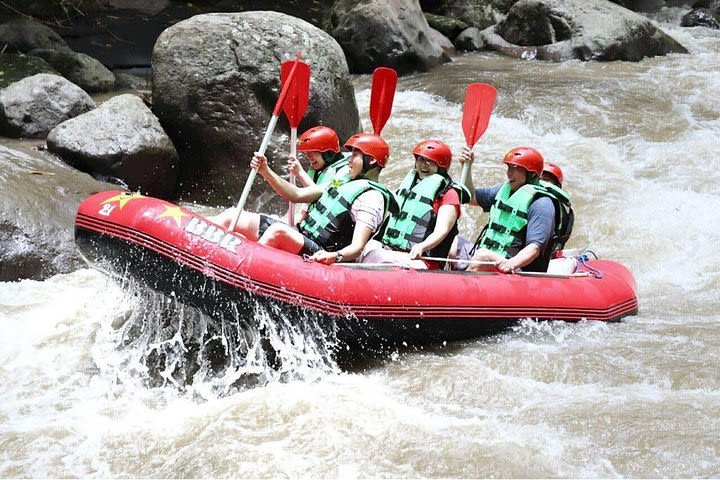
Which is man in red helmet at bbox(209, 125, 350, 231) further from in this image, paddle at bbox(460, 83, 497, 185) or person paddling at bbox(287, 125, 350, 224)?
paddle at bbox(460, 83, 497, 185)

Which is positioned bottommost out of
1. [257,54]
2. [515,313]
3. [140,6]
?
[140,6]

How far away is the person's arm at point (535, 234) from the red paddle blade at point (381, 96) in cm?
159

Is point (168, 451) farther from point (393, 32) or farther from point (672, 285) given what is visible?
point (393, 32)

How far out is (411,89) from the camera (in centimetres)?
1084

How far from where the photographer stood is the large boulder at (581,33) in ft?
40.2

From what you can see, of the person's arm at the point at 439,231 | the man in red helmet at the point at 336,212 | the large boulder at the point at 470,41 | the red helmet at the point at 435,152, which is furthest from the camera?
the large boulder at the point at 470,41

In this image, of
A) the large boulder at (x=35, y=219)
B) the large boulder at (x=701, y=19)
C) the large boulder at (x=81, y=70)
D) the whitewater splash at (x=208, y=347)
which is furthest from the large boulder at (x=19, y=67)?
the large boulder at (x=701, y=19)

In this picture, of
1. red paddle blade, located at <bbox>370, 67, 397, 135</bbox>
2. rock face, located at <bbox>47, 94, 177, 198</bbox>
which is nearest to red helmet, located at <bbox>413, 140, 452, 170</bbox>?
red paddle blade, located at <bbox>370, 67, 397, 135</bbox>

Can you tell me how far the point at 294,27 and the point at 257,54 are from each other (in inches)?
20.2

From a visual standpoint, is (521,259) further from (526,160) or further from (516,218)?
(526,160)

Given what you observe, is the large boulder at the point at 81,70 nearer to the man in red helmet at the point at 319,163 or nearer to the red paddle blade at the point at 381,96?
the red paddle blade at the point at 381,96

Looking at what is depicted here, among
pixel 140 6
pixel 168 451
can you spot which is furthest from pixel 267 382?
pixel 140 6

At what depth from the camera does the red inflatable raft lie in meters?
4.17

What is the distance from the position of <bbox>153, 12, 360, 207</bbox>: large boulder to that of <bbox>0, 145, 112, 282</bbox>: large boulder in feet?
4.19
